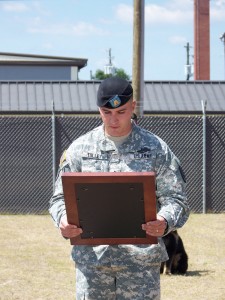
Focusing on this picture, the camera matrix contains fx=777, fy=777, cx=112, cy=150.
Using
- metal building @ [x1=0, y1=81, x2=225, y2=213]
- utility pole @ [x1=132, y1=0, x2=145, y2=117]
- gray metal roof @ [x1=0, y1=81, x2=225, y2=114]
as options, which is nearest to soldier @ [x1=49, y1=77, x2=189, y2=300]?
metal building @ [x1=0, y1=81, x2=225, y2=213]

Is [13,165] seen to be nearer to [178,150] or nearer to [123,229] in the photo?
[178,150]

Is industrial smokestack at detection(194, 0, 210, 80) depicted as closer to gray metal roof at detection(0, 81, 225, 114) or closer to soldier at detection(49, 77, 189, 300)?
gray metal roof at detection(0, 81, 225, 114)

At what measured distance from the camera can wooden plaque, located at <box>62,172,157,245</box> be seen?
3.59 metres

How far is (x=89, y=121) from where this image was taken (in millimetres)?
16281

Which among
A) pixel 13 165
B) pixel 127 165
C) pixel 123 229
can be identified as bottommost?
pixel 13 165

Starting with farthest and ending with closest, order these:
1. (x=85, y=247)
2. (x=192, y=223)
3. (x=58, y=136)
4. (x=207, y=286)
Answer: (x=58, y=136), (x=192, y=223), (x=207, y=286), (x=85, y=247)

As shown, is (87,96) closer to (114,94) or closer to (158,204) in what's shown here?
(158,204)

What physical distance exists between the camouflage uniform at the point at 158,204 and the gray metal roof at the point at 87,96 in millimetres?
21368

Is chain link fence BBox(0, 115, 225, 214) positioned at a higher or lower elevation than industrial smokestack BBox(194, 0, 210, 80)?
Result: lower

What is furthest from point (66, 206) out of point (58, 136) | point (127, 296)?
point (58, 136)

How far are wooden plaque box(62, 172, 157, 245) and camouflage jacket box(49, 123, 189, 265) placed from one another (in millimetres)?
130

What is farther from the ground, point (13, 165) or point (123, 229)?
point (123, 229)

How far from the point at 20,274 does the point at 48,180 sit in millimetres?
7055

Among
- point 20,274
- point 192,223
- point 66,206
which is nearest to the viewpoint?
point 66,206
